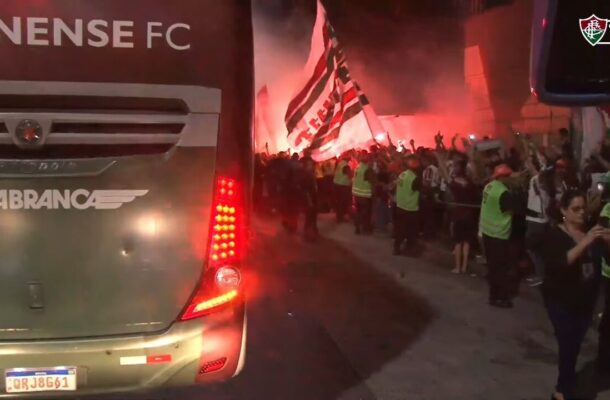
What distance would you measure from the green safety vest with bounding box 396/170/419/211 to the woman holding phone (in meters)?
6.97

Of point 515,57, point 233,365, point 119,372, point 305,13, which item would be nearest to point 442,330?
point 233,365

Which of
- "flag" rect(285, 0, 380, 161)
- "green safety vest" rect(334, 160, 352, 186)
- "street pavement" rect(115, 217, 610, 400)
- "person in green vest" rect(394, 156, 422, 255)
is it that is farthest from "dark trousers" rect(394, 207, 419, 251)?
"green safety vest" rect(334, 160, 352, 186)

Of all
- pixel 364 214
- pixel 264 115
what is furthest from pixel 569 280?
pixel 264 115

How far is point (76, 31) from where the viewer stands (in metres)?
4.27

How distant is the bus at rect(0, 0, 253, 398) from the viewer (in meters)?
4.21

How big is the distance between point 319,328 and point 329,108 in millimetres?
8788

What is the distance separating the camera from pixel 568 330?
533 centimetres

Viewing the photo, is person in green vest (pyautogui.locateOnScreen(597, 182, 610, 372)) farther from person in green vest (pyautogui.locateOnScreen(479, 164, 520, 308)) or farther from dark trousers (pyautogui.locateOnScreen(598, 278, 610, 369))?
person in green vest (pyautogui.locateOnScreen(479, 164, 520, 308))

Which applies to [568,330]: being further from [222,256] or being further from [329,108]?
[329,108]

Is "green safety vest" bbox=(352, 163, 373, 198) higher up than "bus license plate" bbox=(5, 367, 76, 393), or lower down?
higher up

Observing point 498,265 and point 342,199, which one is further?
point 342,199

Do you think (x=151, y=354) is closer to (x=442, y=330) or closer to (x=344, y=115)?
(x=442, y=330)

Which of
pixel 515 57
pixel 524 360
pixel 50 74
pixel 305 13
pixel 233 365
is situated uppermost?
pixel 305 13

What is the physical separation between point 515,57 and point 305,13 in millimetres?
14672
